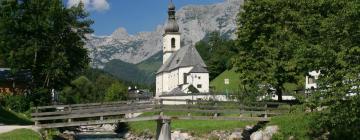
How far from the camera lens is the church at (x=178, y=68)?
10100cm

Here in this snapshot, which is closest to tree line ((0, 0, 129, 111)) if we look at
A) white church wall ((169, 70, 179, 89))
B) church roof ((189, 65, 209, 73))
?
church roof ((189, 65, 209, 73))

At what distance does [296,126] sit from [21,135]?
17.8 metres

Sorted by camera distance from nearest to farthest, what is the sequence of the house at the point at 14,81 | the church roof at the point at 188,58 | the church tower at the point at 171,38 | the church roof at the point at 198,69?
1. the house at the point at 14,81
2. the church roof at the point at 198,69
3. the church roof at the point at 188,58
4. the church tower at the point at 171,38

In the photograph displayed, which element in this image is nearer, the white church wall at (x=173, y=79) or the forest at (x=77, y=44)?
the forest at (x=77, y=44)

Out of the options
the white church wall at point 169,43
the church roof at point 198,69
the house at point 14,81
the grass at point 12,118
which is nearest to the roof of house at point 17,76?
the house at point 14,81

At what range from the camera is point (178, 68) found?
360 feet

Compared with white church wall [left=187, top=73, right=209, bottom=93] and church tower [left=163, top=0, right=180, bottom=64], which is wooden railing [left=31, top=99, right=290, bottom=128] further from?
church tower [left=163, top=0, right=180, bottom=64]

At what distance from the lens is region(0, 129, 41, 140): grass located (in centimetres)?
2732

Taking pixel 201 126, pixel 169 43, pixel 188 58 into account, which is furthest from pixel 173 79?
pixel 201 126

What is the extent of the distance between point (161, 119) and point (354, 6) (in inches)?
613

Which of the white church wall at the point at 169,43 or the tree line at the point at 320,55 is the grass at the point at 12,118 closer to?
the tree line at the point at 320,55

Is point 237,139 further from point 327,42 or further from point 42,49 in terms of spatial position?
point 42,49

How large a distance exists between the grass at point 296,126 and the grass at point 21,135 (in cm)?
1602

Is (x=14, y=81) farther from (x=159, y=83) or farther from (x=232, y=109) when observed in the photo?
(x=159, y=83)
